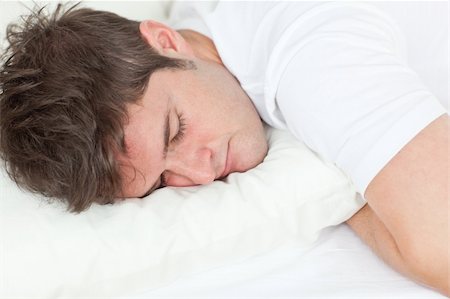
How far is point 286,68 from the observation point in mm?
999

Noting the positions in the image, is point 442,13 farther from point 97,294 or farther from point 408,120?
point 97,294

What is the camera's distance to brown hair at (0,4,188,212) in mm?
944

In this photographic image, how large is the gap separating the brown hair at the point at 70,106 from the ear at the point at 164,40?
36 mm

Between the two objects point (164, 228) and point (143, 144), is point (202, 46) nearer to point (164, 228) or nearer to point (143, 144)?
point (143, 144)

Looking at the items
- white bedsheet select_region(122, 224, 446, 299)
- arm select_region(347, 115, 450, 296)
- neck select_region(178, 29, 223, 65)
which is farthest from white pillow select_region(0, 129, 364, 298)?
neck select_region(178, 29, 223, 65)

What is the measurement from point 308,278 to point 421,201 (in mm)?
220

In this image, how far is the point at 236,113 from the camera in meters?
1.06

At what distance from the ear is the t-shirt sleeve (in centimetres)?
21

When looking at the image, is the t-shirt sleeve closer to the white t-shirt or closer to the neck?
the white t-shirt

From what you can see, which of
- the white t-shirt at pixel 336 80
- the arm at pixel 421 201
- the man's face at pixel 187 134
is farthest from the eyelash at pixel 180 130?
the arm at pixel 421 201

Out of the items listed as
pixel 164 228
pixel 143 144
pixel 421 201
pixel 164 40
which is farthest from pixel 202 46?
pixel 421 201

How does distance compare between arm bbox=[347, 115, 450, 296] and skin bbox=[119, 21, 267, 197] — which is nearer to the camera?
arm bbox=[347, 115, 450, 296]

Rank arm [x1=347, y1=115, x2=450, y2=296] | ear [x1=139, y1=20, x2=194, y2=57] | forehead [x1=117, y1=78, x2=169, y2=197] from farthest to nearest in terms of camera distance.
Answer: ear [x1=139, y1=20, x2=194, y2=57]
forehead [x1=117, y1=78, x2=169, y2=197]
arm [x1=347, y1=115, x2=450, y2=296]

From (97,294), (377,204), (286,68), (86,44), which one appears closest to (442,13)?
(286,68)
